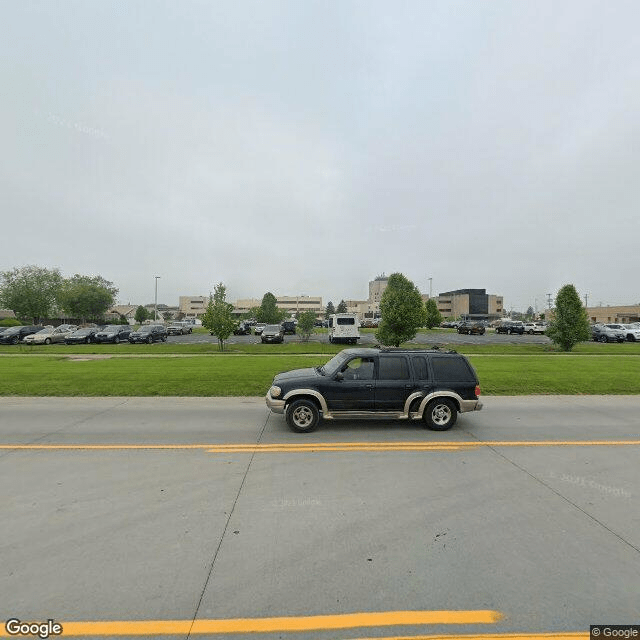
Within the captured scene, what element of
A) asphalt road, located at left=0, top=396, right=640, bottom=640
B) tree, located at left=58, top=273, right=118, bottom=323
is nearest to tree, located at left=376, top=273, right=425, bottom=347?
asphalt road, located at left=0, top=396, right=640, bottom=640

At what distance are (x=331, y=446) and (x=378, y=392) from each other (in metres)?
1.55

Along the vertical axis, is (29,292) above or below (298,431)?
above

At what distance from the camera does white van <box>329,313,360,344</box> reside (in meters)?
29.7

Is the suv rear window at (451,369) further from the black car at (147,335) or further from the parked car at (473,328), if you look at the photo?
the parked car at (473,328)

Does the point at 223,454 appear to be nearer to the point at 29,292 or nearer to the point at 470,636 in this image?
the point at 470,636

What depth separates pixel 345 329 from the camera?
2983 centimetres

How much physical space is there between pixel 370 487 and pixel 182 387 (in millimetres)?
7986

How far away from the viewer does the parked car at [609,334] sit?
34562 millimetres

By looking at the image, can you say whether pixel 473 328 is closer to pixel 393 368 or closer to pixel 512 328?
pixel 512 328

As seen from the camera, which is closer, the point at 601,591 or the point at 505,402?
the point at 601,591

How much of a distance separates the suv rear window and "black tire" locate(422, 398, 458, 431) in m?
0.49

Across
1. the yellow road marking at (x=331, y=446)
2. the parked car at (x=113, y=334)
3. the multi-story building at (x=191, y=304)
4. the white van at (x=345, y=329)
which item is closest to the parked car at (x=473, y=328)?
the white van at (x=345, y=329)

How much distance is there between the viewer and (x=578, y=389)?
36.8 ft

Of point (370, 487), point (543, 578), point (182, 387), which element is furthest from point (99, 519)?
point (182, 387)
